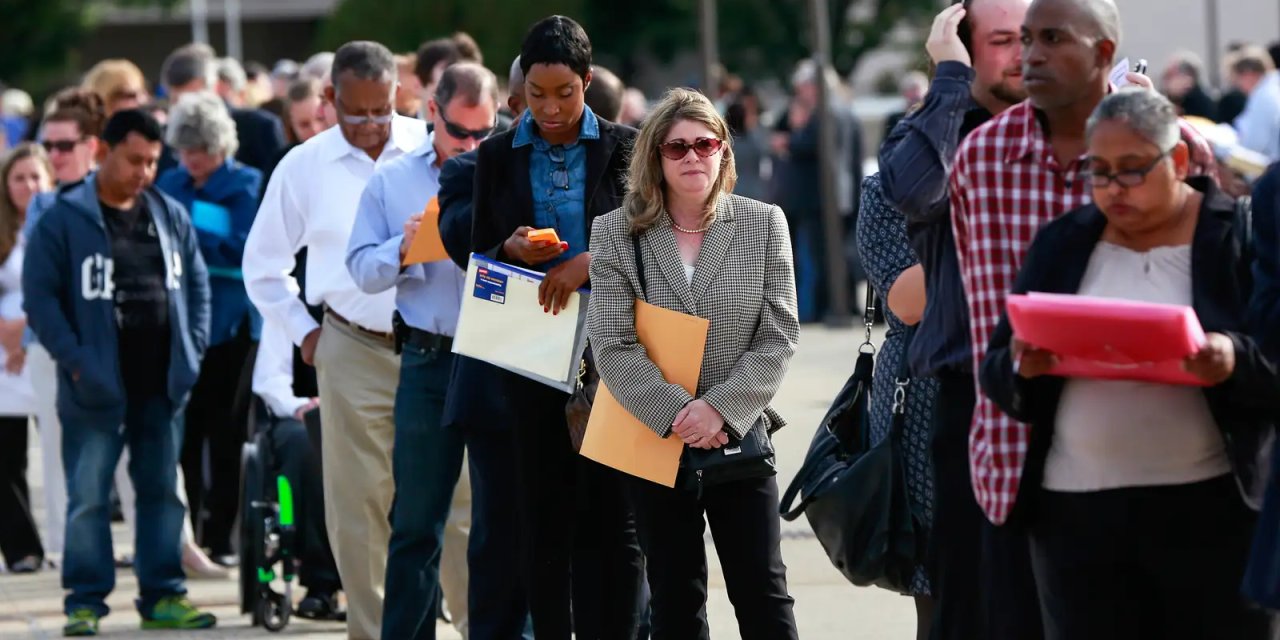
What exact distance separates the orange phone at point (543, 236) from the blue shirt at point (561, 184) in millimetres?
165

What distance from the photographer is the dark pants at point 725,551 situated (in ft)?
18.5

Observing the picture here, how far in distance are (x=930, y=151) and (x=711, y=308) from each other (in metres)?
1.02

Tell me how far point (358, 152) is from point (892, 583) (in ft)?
9.46

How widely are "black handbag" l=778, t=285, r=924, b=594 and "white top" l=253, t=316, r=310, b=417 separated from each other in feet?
10.9

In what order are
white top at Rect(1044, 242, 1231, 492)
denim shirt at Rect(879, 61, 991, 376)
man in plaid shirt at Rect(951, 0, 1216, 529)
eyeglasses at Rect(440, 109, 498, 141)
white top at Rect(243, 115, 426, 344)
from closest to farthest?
1. white top at Rect(1044, 242, 1231, 492)
2. man in plaid shirt at Rect(951, 0, 1216, 529)
3. denim shirt at Rect(879, 61, 991, 376)
4. eyeglasses at Rect(440, 109, 498, 141)
5. white top at Rect(243, 115, 426, 344)

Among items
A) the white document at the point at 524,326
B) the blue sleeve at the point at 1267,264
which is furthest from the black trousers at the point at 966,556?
the white document at the point at 524,326

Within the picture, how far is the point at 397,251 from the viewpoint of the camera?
662 centimetres

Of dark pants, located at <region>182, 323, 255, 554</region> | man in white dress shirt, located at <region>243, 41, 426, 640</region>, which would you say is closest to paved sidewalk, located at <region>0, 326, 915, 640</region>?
dark pants, located at <region>182, 323, 255, 554</region>

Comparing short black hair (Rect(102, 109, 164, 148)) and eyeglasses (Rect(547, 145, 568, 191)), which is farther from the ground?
short black hair (Rect(102, 109, 164, 148))

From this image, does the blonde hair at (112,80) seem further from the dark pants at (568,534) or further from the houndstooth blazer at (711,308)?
the houndstooth blazer at (711,308)

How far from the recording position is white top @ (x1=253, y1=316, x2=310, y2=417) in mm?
8367

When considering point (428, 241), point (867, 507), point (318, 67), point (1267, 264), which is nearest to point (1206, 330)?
point (1267, 264)

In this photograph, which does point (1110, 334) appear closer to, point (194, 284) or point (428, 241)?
point (428, 241)

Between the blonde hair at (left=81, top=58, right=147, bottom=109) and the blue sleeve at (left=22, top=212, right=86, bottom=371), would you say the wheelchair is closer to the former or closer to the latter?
the blue sleeve at (left=22, top=212, right=86, bottom=371)
